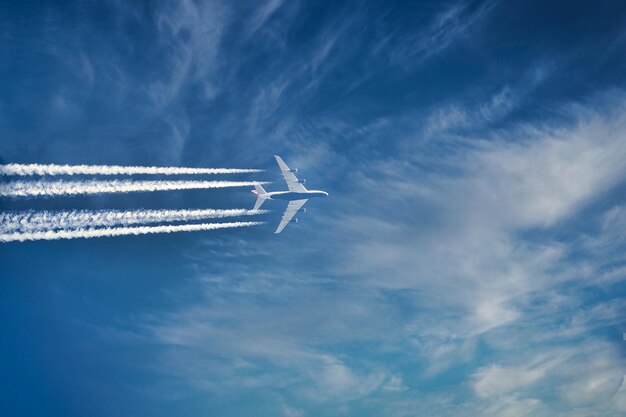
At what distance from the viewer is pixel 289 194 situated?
445 feet

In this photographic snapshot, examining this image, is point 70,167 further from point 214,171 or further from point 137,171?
point 214,171

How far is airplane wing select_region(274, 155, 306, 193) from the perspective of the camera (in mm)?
132625

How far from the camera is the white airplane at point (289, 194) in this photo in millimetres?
133125

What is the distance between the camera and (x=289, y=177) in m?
134

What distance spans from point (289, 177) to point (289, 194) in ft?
17.8

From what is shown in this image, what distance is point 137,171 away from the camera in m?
87.4

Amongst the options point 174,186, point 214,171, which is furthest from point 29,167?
point 214,171

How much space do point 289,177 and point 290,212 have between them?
13118 mm

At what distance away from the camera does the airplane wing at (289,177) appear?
435 ft

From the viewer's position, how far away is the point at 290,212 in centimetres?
14150

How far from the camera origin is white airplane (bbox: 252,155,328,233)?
13312 cm

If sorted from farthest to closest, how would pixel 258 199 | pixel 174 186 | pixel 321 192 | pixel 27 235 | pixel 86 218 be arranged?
pixel 321 192
pixel 258 199
pixel 174 186
pixel 86 218
pixel 27 235

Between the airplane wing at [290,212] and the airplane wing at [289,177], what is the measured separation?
493 cm

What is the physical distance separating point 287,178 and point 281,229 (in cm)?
1752
